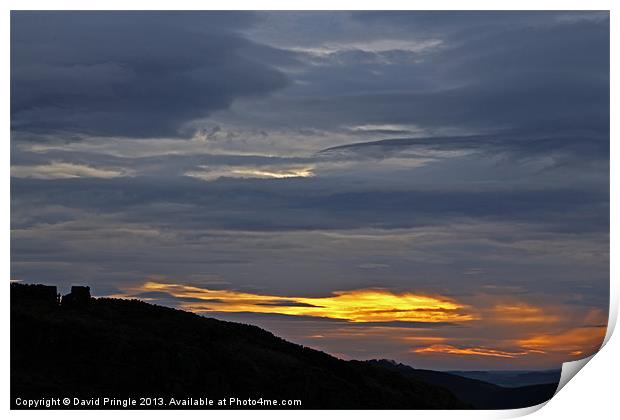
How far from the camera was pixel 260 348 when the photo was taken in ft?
65.8

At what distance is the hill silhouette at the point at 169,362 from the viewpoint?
18359mm

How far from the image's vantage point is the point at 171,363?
19.1 m

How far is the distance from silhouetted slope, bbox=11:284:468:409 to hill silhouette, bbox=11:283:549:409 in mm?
19

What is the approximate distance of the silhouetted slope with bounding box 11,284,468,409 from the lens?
18375 mm

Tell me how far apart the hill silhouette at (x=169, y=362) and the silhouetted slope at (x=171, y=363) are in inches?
0.7

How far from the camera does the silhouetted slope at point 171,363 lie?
18.4 metres

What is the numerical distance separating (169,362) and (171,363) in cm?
5

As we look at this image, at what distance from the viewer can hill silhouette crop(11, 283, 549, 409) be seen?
18.4 m

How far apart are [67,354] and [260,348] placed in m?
3.52

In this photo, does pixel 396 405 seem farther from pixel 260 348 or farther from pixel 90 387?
pixel 90 387

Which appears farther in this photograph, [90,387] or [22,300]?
[22,300]
